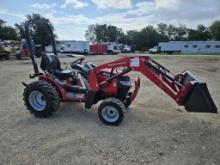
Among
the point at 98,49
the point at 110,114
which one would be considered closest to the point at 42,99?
the point at 110,114

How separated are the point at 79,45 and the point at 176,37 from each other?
6274cm

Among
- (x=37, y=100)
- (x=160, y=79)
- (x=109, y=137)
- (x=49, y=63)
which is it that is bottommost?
(x=109, y=137)

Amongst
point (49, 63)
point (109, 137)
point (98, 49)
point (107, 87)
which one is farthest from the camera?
point (98, 49)

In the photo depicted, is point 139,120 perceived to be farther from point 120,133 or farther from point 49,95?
point 49,95

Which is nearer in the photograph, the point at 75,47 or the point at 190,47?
the point at 75,47

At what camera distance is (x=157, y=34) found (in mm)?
96438

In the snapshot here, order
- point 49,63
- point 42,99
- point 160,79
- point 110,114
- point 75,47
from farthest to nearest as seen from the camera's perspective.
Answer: point 75,47
point 49,63
point 42,99
point 110,114
point 160,79

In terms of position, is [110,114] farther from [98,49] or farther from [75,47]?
[98,49]

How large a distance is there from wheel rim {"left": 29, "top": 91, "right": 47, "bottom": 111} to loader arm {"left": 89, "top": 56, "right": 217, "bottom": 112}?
53.9 inches

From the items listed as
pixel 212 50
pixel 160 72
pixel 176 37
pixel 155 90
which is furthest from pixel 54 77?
pixel 176 37

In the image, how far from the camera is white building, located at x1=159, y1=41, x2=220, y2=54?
64.0 m

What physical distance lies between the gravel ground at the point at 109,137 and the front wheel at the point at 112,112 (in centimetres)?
15

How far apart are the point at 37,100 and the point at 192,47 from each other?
6349 cm

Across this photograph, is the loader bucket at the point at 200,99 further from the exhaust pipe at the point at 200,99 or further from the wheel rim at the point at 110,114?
the wheel rim at the point at 110,114
